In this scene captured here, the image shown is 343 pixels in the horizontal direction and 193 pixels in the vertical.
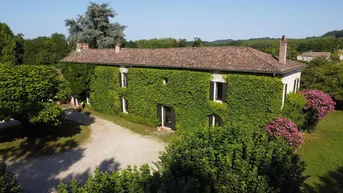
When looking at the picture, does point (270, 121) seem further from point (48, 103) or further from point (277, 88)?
point (48, 103)

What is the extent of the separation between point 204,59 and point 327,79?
19105 mm

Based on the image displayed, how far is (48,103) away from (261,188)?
15.7m

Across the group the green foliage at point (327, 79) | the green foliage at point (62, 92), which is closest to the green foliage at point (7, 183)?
the green foliage at point (62, 92)

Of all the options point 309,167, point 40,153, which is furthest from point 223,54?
point 40,153

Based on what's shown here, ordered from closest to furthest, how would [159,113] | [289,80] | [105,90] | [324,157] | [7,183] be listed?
[7,183] < [324,157] < [289,80] < [159,113] < [105,90]

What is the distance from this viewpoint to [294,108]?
17.3m

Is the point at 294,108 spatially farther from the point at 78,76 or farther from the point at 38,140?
the point at 78,76

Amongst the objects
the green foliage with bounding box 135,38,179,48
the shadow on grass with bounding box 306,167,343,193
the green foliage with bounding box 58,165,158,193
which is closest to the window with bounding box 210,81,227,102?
the shadow on grass with bounding box 306,167,343,193

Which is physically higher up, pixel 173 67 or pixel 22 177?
pixel 173 67

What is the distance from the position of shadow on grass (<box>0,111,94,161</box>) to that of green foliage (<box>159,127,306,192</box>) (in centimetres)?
1217

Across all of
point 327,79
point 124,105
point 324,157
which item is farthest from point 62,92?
point 327,79

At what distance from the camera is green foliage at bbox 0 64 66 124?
51.0ft

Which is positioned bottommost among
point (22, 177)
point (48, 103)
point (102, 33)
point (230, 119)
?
point (22, 177)

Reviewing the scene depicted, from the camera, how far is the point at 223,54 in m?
19.3
